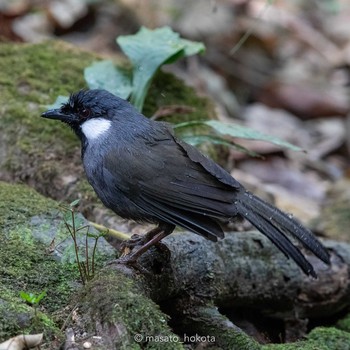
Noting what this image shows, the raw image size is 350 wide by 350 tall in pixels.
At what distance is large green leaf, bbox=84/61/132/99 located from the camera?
194 inches

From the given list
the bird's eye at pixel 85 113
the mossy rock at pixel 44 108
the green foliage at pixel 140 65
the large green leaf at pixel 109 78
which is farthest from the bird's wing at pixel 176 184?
the large green leaf at pixel 109 78

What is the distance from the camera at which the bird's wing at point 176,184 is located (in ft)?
11.2

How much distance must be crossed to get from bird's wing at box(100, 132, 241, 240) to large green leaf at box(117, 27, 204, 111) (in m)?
1.36

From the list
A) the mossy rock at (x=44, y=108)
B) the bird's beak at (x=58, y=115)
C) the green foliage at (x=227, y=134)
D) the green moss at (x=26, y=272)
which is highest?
the bird's beak at (x=58, y=115)

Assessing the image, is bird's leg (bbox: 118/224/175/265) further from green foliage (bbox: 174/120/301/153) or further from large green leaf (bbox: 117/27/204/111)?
large green leaf (bbox: 117/27/204/111)

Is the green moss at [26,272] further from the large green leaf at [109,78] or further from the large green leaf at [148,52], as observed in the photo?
the large green leaf at [148,52]

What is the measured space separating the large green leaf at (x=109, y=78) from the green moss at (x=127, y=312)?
2170mm

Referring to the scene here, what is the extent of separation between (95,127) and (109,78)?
1267 millimetres

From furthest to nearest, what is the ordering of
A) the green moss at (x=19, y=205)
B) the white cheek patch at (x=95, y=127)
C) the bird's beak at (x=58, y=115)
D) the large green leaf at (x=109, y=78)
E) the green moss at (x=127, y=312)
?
the large green leaf at (x=109, y=78) → the bird's beak at (x=58, y=115) → the white cheek patch at (x=95, y=127) → the green moss at (x=19, y=205) → the green moss at (x=127, y=312)

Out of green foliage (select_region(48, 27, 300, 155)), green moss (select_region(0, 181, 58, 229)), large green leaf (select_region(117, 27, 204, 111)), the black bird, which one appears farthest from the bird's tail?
large green leaf (select_region(117, 27, 204, 111))

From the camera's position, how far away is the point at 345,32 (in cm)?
1105

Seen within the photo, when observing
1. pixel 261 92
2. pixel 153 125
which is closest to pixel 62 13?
pixel 261 92

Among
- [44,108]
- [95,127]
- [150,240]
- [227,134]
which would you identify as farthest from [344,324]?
[44,108]

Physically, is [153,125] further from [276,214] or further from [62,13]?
[62,13]
